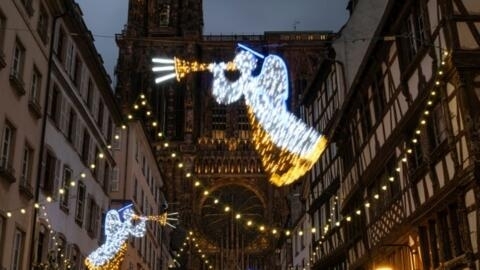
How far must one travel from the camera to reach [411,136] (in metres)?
15.5

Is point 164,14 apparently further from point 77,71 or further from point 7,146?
point 7,146

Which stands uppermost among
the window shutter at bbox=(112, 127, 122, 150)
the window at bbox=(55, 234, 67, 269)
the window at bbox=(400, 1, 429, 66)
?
the window shutter at bbox=(112, 127, 122, 150)

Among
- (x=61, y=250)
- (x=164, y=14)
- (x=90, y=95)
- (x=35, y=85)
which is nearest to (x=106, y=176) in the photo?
(x=90, y=95)

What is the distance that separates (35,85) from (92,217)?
7411mm

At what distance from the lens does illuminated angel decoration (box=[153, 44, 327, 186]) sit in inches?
416

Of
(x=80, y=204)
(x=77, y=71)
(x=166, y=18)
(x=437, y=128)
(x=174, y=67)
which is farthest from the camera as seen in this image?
(x=166, y=18)

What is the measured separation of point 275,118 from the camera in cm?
1058

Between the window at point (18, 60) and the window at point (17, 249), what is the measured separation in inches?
147

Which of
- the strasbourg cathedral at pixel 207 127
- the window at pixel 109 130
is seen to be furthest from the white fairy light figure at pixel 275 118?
the strasbourg cathedral at pixel 207 127

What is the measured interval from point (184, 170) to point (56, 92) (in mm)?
40279

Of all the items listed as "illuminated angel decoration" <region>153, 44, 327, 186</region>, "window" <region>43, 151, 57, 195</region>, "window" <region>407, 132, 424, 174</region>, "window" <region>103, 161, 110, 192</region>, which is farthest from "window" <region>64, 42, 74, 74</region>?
"window" <region>407, 132, 424, 174</region>

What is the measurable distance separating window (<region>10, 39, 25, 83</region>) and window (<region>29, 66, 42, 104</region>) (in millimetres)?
912

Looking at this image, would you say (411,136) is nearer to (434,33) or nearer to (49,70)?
(434,33)

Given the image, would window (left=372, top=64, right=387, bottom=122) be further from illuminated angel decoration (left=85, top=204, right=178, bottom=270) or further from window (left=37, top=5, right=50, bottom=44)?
illuminated angel decoration (left=85, top=204, right=178, bottom=270)
